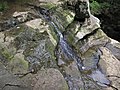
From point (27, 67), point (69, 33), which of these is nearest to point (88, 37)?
point (69, 33)

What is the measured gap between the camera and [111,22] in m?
12.5

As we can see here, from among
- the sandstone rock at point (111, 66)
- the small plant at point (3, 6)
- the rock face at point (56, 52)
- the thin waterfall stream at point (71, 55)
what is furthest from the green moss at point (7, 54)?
the sandstone rock at point (111, 66)

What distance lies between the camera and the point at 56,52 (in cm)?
775

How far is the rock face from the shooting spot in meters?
6.70

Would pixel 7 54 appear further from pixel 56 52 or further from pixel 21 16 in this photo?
pixel 21 16

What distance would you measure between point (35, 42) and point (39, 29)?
2.07ft

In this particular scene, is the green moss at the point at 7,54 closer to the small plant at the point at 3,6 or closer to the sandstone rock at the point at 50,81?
the sandstone rock at the point at 50,81

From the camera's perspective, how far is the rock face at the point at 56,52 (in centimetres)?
670

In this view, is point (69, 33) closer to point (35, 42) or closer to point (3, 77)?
point (35, 42)

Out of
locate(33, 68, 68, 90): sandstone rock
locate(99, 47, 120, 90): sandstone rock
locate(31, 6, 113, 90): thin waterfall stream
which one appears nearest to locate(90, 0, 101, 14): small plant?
locate(31, 6, 113, 90): thin waterfall stream

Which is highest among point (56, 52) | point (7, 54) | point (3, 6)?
point (3, 6)

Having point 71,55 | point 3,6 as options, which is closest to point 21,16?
point 3,6

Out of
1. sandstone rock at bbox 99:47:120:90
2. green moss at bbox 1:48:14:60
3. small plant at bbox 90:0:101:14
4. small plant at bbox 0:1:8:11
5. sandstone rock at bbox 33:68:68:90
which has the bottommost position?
sandstone rock at bbox 99:47:120:90

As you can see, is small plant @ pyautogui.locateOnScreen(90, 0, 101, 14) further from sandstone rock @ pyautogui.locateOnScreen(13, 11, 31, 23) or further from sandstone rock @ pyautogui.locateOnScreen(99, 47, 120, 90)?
sandstone rock @ pyautogui.locateOnScreen(13, 11, 31, 23)
